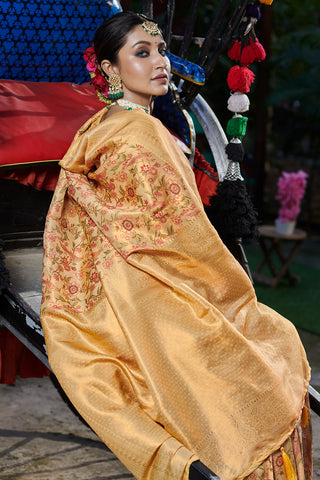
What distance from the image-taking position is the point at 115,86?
198cm

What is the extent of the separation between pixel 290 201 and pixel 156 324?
400 centimetres

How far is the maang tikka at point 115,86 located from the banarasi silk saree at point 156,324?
0.34 feet

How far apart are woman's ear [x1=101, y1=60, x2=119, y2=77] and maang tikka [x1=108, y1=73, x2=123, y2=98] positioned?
1cm

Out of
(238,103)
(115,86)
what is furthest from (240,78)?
(115,86)

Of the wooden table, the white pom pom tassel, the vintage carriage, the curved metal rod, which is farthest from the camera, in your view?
the wooden table

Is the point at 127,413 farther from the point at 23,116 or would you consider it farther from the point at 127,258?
the point at 23,116

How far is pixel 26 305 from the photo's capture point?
1.96m

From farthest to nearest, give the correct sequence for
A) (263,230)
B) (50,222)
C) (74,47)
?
(263,230)
(74,47)
(50,222)

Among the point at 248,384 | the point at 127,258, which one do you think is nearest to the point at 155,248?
the point at 127,258

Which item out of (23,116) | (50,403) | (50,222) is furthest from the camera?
(50,403)

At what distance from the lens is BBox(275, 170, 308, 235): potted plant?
17.9 ft

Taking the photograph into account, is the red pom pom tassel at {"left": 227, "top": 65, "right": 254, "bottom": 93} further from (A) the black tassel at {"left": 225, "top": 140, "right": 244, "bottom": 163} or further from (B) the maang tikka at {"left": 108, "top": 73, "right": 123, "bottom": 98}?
(B) the maang tikka at {"left": 108, "top": 73, "right": 123, "bottom": 98}

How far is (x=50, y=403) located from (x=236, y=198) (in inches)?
66.5

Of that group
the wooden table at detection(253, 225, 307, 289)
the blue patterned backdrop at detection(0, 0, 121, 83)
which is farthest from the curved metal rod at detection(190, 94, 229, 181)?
the wooden table at detection(253, 225, 307, 289)
